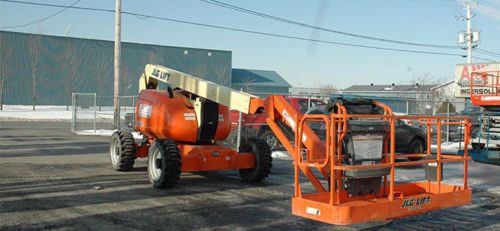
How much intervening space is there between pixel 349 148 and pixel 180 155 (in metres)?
4.42

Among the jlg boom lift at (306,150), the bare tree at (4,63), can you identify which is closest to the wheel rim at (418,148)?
the jlg boom lift at (306,150)

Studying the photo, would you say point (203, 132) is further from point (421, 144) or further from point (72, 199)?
point (421, 144)

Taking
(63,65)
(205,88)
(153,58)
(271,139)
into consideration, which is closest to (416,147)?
(271,139)

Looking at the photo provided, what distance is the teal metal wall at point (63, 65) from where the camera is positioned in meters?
48.8

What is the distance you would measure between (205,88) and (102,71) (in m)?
44.6

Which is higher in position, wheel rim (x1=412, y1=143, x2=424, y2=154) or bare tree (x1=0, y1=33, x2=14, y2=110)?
bare tree (x1=0, y1=33, x2=14, y2=110)

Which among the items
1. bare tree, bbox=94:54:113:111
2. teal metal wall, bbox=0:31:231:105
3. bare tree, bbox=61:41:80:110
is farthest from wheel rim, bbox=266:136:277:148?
bare tree, bbox=61:41:80:110

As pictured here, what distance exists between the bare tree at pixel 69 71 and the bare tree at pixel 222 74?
16.2 meters

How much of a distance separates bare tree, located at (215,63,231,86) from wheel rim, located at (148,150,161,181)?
50.3 metres

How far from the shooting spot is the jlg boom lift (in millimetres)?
5996

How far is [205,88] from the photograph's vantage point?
34.2ft

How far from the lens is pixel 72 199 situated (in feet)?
28.8

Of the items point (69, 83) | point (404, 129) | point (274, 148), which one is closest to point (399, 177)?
point (404, 129)

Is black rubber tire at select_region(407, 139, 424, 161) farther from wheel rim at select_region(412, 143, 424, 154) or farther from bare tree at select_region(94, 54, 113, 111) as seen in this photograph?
bare tree at select_region(94, 54, 113, 111)
